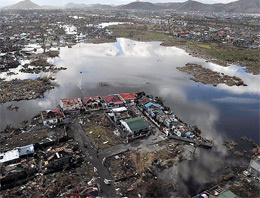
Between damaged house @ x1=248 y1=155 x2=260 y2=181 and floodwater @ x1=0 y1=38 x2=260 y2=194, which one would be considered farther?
floodwater @ x1=0 y1=38 x2=260 y2=194

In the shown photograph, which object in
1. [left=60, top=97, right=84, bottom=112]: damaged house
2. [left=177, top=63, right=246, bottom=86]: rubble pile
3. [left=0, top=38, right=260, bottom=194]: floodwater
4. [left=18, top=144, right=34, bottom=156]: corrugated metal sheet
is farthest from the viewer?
[left=177, top=63, right=246, bottom=86]: rubble pile

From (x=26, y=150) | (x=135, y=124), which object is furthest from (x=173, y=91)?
(x=26, y=150)

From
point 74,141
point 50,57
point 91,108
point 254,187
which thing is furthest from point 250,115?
point 50,57

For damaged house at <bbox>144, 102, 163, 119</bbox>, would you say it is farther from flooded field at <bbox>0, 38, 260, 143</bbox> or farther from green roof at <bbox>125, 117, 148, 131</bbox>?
flooded field at <bbox>0, 38, 260, 143</bbox>

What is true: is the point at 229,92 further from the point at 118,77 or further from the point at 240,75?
the point at 118,77

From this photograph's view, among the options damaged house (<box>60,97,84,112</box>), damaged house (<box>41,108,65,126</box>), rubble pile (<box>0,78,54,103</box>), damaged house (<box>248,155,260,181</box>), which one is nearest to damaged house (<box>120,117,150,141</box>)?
damaged house (<box>60,97,84,112</box>)

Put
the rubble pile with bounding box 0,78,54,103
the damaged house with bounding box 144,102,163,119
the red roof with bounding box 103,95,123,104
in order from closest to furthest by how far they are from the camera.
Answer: the damaged house with bounding box 144,102,163,119
the red roof with bounding box 103,95,123,104
the rubble pile with bounding box 0,78,54,103
